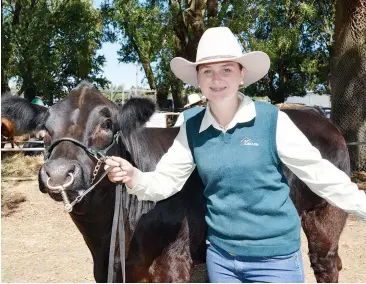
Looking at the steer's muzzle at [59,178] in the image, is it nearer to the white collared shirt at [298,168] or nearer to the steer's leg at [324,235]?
the white collared shirt at [298,168]

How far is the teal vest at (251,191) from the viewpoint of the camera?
2.14 metres

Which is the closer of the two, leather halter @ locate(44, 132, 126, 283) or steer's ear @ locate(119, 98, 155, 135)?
leather halter @ locate(44, 132, 126, 283)

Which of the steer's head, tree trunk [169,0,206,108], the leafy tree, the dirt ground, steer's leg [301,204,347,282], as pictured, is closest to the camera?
the steer's head

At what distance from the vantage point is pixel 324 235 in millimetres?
3834

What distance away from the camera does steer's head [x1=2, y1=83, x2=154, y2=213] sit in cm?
219

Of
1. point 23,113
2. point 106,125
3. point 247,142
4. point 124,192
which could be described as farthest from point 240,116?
point 23,113

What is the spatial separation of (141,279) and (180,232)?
0.42 m

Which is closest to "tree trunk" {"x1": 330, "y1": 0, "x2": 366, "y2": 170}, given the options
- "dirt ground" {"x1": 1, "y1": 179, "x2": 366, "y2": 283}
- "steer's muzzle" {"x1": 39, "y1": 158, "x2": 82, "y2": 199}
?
"dirt ground" {"x1": 1, "y1": 179, "x2": 366, "y2": 283}

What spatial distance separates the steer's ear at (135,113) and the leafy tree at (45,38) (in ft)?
54.0

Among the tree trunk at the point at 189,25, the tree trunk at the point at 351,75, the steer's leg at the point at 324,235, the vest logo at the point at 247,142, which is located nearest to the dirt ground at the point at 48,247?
the steer's leg at the point at 324,235

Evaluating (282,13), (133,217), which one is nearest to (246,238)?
(133,217)

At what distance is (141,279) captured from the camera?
9.53 feet

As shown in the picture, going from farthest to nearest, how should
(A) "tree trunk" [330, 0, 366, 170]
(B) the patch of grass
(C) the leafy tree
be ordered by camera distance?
(C) the leafy tree, (B) the patch of grass, (A) "tree trunk" [330, 0, 366, 170]

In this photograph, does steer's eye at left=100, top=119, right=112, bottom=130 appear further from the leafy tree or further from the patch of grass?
the leafy tree
